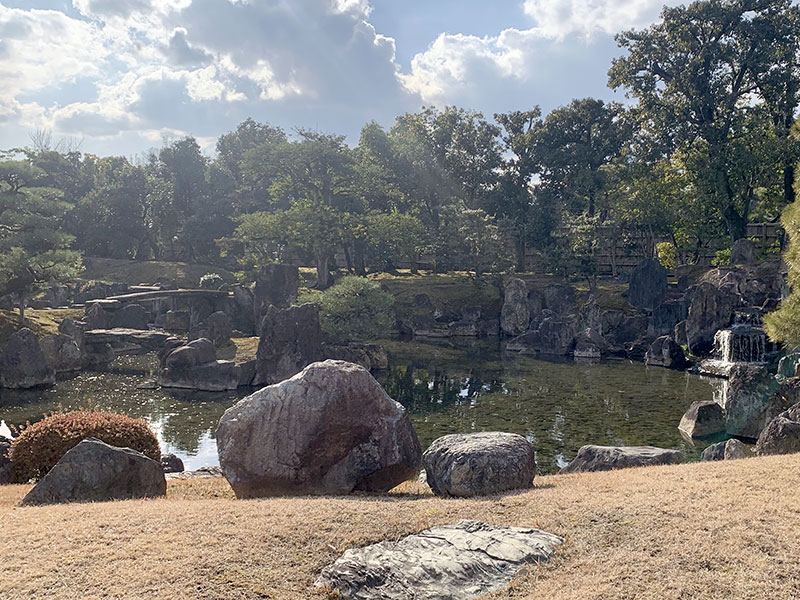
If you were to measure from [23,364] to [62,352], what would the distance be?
5.75 m

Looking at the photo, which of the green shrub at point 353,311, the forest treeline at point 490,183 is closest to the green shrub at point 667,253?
the forest treeline at point 490,183

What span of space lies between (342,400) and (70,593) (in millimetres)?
7217

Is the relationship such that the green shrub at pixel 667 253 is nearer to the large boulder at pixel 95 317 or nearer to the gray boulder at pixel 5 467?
the large boulder at pixel 95 317

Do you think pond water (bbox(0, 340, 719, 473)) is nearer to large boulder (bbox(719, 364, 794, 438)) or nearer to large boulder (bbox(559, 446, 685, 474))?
large boulder (bbox(719, 364, 794, 438))

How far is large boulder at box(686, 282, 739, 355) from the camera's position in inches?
1788

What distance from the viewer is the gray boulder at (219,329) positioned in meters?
47.2

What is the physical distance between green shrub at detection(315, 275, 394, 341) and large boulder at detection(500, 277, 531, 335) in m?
19.3

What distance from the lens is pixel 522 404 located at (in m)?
32.0

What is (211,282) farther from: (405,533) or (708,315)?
(405,533)

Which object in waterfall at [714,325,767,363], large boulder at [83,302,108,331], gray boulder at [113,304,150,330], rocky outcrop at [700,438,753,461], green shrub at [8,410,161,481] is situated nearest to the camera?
green shrub at [8,410,161,481]

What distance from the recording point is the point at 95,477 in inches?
525

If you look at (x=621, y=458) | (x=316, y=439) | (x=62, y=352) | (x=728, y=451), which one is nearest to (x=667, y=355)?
(x=728, y=451)

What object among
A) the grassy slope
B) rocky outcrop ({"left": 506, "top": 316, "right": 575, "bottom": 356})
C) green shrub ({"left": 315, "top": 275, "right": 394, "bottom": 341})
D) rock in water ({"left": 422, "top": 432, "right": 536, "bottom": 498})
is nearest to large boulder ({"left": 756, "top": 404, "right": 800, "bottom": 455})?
rock in water ({"left": 422, "top": 432, "right": 536, "bottom": 498})

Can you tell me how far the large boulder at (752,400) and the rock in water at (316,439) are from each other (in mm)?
16639
